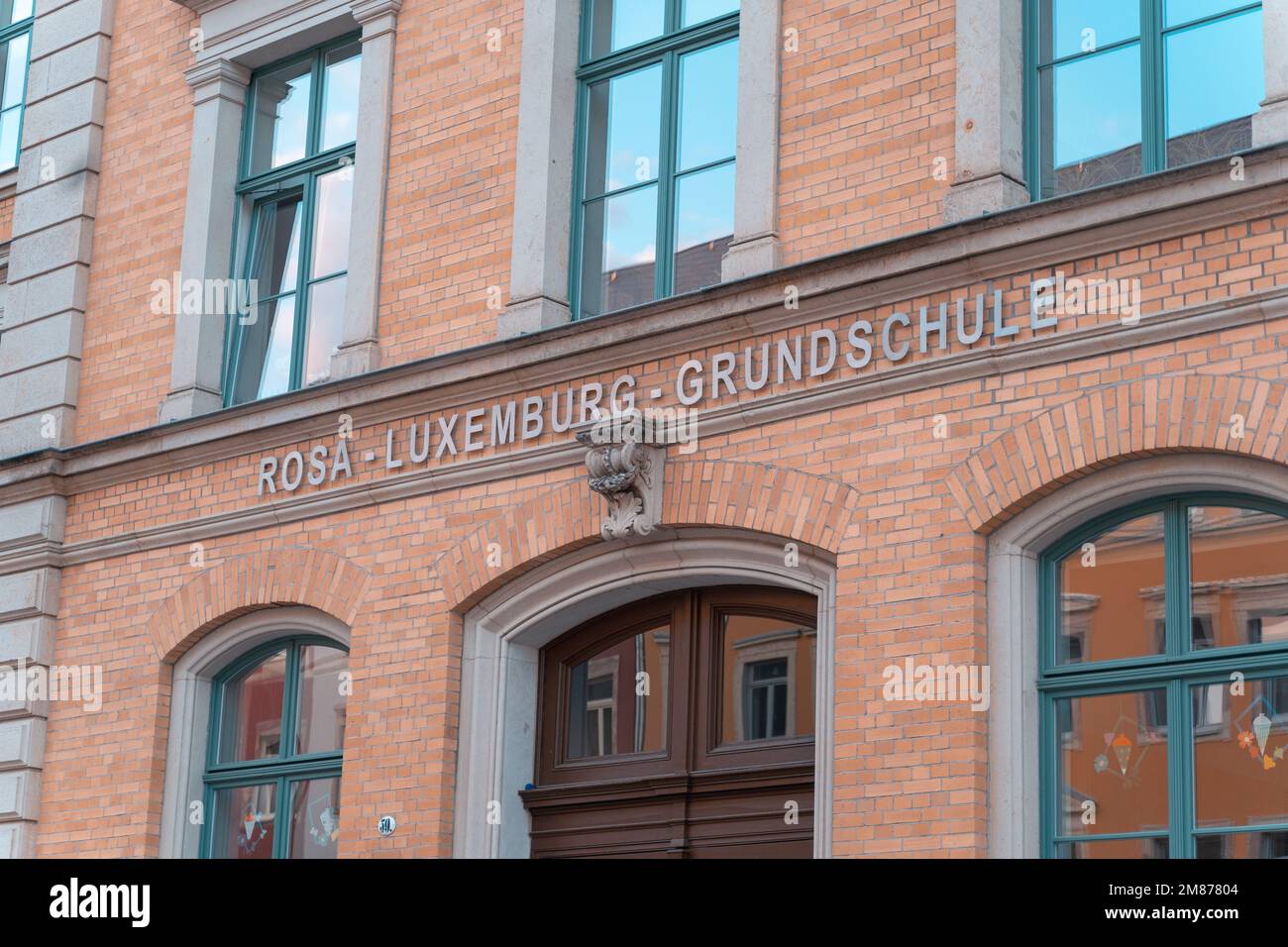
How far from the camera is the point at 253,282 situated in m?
14.6

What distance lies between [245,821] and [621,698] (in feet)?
9.80

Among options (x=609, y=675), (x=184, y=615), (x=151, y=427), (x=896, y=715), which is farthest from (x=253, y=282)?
(x=896, y=715)

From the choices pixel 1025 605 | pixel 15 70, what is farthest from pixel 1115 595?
pixel 15 70

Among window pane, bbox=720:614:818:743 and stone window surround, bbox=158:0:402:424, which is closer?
window pane, bbox=720:614:818:743

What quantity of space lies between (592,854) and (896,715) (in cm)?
253

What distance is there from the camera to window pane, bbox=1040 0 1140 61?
34.6 ft

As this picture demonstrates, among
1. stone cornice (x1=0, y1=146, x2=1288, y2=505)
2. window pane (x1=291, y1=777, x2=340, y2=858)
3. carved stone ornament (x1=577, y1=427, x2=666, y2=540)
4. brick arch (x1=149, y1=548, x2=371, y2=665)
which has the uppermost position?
stone cornice (x1=0, y1=146, x2=1288, y2=505)

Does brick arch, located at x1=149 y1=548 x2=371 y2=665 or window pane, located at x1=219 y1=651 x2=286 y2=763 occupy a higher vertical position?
brick arch, located at x1=149 y1=548 x2=371 y2=665

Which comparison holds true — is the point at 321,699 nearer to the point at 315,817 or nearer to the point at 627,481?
the point at 315,817

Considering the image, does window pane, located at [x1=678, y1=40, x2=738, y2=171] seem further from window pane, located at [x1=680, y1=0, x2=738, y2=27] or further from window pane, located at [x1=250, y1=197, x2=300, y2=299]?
window pane, located at [x1=250, y1=197, x2=300, y2=299]

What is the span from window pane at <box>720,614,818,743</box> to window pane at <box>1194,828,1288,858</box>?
94.1 inches

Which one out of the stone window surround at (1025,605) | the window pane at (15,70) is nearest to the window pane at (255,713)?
the stone window surround at (1025,605)

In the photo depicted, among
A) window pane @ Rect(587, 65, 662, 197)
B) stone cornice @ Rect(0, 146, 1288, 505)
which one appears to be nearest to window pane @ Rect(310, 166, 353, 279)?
stone cornice @ Rect(0, 146, 1288, 505)

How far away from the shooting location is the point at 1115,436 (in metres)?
9.66
